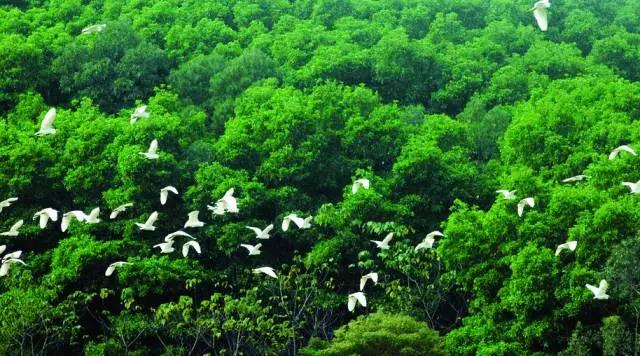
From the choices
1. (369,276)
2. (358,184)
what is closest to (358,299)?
(369,276)

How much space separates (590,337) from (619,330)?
1.19m

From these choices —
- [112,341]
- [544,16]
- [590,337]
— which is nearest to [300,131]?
[112,341]

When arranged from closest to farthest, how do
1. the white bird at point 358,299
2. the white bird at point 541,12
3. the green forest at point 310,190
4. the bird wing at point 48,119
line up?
the white bird at point 541,12 < the bird wing at point 48,119 < the white bird at point 358,299 < the green forest at point 310,190

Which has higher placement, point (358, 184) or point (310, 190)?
point (358, 184)

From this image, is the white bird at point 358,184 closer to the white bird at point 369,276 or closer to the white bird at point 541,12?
the white bird at point 369,276

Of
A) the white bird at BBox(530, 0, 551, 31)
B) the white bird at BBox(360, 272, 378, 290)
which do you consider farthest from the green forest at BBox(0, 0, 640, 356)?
the white bird at BBox(360, 272, 378, 290)

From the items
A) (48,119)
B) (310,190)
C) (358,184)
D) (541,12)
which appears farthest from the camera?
(310,190)

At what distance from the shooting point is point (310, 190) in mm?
41250

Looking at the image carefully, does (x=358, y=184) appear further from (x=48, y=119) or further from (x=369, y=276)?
(x=48, y=119)

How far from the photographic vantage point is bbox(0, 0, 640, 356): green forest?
30906 mm

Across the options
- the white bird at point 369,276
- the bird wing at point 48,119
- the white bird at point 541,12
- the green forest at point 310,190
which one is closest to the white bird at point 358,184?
the green forest at point 310,190

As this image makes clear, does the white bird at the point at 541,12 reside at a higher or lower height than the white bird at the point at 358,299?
higher

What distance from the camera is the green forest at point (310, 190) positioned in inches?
1217

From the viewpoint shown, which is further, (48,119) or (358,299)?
(358,299)
